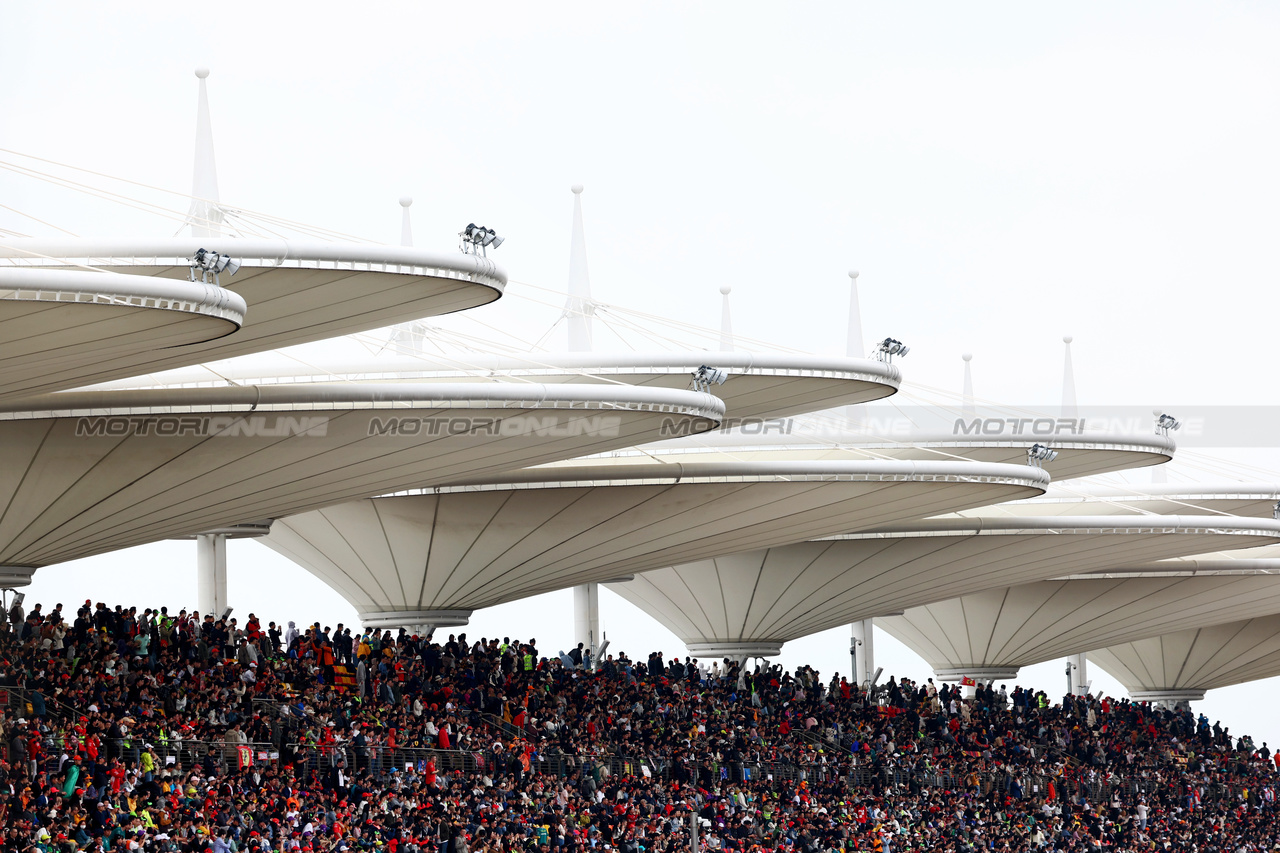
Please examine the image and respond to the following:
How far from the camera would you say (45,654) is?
24203mm

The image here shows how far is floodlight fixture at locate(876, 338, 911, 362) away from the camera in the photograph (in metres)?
33.4

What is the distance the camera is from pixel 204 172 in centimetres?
2789

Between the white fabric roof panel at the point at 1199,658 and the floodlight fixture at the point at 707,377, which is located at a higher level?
the floodlight fixture at the point at 707,377

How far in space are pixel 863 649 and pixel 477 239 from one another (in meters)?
31.4

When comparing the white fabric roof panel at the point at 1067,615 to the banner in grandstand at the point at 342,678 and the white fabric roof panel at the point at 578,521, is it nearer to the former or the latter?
the white fabric roof panel at the point at 578,521

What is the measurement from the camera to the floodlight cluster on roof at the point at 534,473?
22016mm

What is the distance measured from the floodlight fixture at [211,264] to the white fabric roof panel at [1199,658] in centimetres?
4826

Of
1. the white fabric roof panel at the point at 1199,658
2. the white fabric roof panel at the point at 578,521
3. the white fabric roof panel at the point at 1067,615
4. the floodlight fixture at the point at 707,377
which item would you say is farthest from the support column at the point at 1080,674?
the floodlight fixture at the point at 707,377

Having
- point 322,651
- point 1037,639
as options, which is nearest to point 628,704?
point 322,651

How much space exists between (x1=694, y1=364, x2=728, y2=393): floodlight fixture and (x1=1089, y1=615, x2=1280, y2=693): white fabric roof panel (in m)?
37.3
